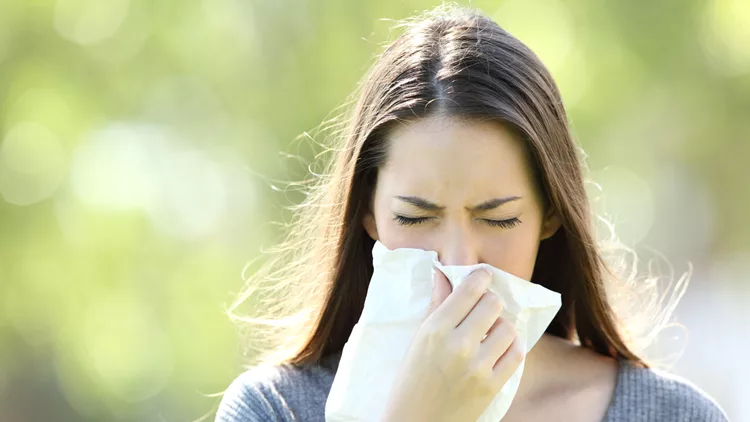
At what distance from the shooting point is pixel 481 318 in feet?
5.42

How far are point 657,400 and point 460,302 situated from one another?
67 cm

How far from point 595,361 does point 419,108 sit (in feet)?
2.50

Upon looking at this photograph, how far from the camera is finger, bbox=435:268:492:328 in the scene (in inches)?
65.1

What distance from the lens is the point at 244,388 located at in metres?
2.03

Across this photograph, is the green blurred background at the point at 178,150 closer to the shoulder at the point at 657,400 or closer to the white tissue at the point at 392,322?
the shoulder at the point at 657,400

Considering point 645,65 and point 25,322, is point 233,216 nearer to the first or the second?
point 25,322

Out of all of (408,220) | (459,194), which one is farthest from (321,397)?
(459,194)

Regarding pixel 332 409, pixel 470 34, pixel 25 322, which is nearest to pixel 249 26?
pixel 25 322

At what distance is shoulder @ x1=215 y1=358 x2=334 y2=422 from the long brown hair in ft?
0.13

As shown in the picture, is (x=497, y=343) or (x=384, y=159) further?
(x=384, y=159)

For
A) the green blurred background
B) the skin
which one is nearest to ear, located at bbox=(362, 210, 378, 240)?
the skin

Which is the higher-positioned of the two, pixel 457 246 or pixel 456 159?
pixel 456 159

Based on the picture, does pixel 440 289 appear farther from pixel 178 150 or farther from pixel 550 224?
pixel 178 150

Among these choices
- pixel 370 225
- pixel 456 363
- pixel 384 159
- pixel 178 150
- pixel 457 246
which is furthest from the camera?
pixel 178 150
